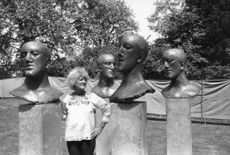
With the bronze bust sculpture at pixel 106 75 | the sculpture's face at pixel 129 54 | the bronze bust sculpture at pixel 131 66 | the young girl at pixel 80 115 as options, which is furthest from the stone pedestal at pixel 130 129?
the bronze bust sculpture at pixel 106 75

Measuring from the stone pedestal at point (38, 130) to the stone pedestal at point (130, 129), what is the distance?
1.15 meters

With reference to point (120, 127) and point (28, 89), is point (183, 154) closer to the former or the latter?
point (120, 127)

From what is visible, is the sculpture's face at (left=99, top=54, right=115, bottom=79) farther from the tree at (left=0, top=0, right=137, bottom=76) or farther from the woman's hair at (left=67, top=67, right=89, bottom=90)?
the tree at (left=0, top=0, right=137, bottom=76)

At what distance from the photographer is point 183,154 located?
6.44 meters

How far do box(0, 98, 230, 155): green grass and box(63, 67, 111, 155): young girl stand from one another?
11.8 ft

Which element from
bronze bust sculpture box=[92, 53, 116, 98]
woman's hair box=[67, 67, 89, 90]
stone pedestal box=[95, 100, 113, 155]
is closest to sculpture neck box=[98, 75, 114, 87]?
bronze bust sculpture box=[92, 53, 116, 98]

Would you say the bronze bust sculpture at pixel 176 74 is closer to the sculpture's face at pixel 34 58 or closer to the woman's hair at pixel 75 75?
the sculpture's face at pixel 34 58

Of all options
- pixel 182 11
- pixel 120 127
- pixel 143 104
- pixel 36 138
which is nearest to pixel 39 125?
pixel 36 138

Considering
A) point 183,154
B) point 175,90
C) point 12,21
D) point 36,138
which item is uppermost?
point 12,21

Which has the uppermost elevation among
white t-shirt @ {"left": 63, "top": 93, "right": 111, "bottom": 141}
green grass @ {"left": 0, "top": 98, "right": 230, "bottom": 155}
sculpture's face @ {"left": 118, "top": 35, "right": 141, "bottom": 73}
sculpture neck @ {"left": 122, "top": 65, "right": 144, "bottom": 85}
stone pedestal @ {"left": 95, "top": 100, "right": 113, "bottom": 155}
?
sculpture's face @ {"left": 118, "top": 35, "right": 141, "bottom": 73}

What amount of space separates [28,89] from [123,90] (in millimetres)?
1734

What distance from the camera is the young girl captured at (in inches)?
160

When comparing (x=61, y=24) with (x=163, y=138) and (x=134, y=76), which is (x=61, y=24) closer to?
(x=163, y=138)

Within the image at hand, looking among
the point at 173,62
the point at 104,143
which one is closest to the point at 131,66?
the point at 173,62
